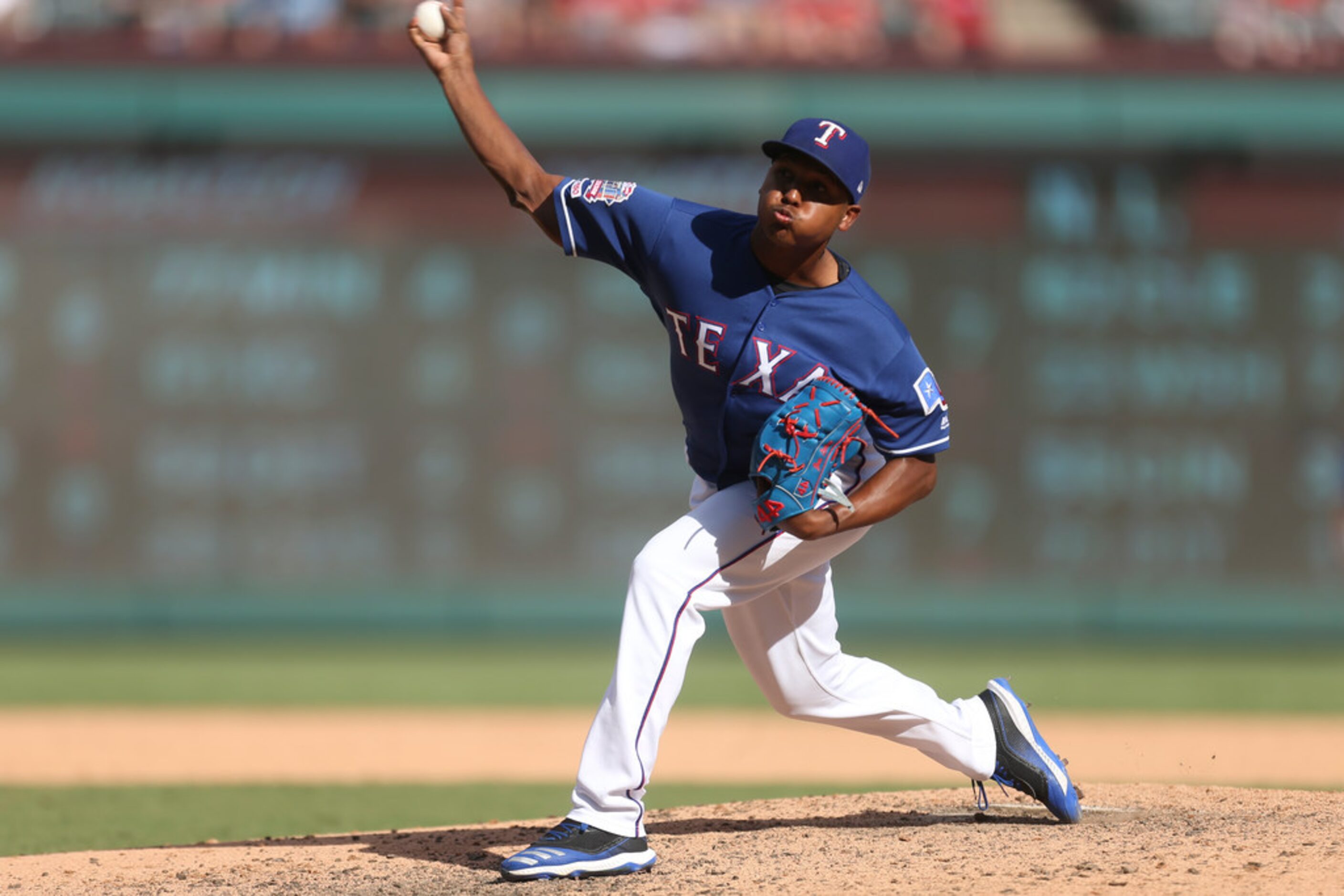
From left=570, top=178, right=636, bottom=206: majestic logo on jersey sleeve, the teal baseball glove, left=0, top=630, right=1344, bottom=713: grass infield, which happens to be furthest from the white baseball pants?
left=0, top=630, right=1344, bottom=713: grass infield

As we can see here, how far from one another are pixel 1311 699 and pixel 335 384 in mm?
5253

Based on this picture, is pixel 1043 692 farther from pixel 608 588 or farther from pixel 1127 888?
pixel 1127 888

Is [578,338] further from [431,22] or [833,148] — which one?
[833,148]

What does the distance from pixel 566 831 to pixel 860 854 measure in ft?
2.03

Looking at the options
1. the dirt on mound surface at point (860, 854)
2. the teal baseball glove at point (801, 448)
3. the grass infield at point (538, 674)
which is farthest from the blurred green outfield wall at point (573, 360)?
the teal baseball glove at point (801, 448)

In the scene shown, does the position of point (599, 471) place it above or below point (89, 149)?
below

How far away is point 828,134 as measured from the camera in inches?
129

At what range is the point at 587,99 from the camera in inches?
372

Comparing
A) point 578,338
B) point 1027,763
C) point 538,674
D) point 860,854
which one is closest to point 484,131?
point 860,854

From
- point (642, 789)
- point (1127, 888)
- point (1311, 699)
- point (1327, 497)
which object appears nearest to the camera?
point (1127, 888)

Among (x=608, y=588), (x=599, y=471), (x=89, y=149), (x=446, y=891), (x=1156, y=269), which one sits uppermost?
(x=89, y=149)

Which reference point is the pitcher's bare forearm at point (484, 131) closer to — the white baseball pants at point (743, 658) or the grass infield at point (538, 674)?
the white baseball pants at point (743, 658)

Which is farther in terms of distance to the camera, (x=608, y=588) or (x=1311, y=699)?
(x=608, y=588)

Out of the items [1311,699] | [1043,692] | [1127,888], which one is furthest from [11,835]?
[1311,699]
